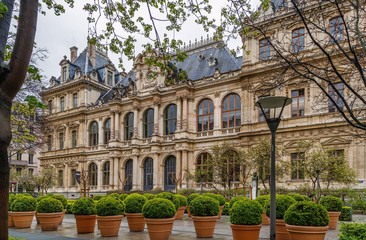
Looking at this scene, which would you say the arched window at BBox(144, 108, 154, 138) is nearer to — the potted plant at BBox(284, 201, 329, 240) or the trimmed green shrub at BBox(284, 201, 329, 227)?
the trimmed green shrub at BBox(284, 201, 329, 227)

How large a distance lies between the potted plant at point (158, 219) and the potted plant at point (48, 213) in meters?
4.68

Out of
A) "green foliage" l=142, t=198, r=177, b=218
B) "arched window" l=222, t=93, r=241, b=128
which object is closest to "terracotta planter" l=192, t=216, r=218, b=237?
"green foliage" l=142, t=198, r=177, b=218

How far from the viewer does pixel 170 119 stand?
123 feet

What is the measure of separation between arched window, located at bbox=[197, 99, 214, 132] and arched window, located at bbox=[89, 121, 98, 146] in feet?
54.3

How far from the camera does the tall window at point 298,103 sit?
2805cm

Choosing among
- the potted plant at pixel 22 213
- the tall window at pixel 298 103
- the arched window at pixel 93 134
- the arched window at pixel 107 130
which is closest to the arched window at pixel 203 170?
the tall window at pixel 298 103

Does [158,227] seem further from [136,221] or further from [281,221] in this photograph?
[281,221]

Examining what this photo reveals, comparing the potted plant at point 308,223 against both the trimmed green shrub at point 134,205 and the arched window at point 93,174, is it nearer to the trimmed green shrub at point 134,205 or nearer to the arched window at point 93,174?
the trimmed green shrub at point 134,205

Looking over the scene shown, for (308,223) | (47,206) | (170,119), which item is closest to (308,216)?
(308,223)

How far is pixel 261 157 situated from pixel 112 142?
22.5 meters

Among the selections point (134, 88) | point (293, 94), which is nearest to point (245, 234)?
point (293, 94)

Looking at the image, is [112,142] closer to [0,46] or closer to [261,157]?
[261,157]

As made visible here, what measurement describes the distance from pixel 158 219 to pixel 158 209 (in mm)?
302

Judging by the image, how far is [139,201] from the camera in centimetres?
1273
